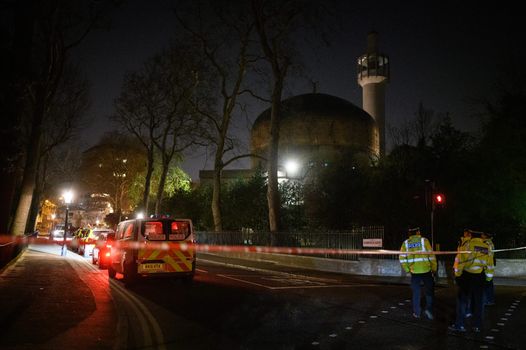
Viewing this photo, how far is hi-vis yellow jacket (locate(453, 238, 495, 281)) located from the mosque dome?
1586 inches

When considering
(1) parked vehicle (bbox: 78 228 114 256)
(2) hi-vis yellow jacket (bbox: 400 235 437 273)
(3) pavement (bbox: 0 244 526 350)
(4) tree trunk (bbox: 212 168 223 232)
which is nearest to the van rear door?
(3) pavement (bbox: 0 244 526 350)

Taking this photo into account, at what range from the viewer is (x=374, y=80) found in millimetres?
67312

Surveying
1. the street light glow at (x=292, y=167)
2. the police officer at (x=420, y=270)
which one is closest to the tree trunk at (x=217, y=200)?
the street light glow at (x=292, y=167)

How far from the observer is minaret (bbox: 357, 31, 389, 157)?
216ft

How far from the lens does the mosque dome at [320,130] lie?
50688mm

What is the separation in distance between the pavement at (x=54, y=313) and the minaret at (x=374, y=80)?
5570 centimetres

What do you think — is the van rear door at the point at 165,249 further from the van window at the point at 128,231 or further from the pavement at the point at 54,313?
the pavement at the point at 54,313

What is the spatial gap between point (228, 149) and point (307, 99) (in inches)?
812

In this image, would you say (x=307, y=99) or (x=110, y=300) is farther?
(x=307, y=99)

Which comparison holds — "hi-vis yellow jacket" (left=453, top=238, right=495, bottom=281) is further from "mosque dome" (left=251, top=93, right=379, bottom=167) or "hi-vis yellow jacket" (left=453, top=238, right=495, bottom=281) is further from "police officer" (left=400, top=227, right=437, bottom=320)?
"mosque dome" (left=251, top=93, right=379, bottom=167)

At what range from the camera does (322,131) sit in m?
50.8

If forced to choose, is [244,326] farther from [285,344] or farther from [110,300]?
[110,300]

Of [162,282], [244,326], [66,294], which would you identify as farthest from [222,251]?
[244,326]

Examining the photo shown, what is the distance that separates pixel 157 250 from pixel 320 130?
125 feet
